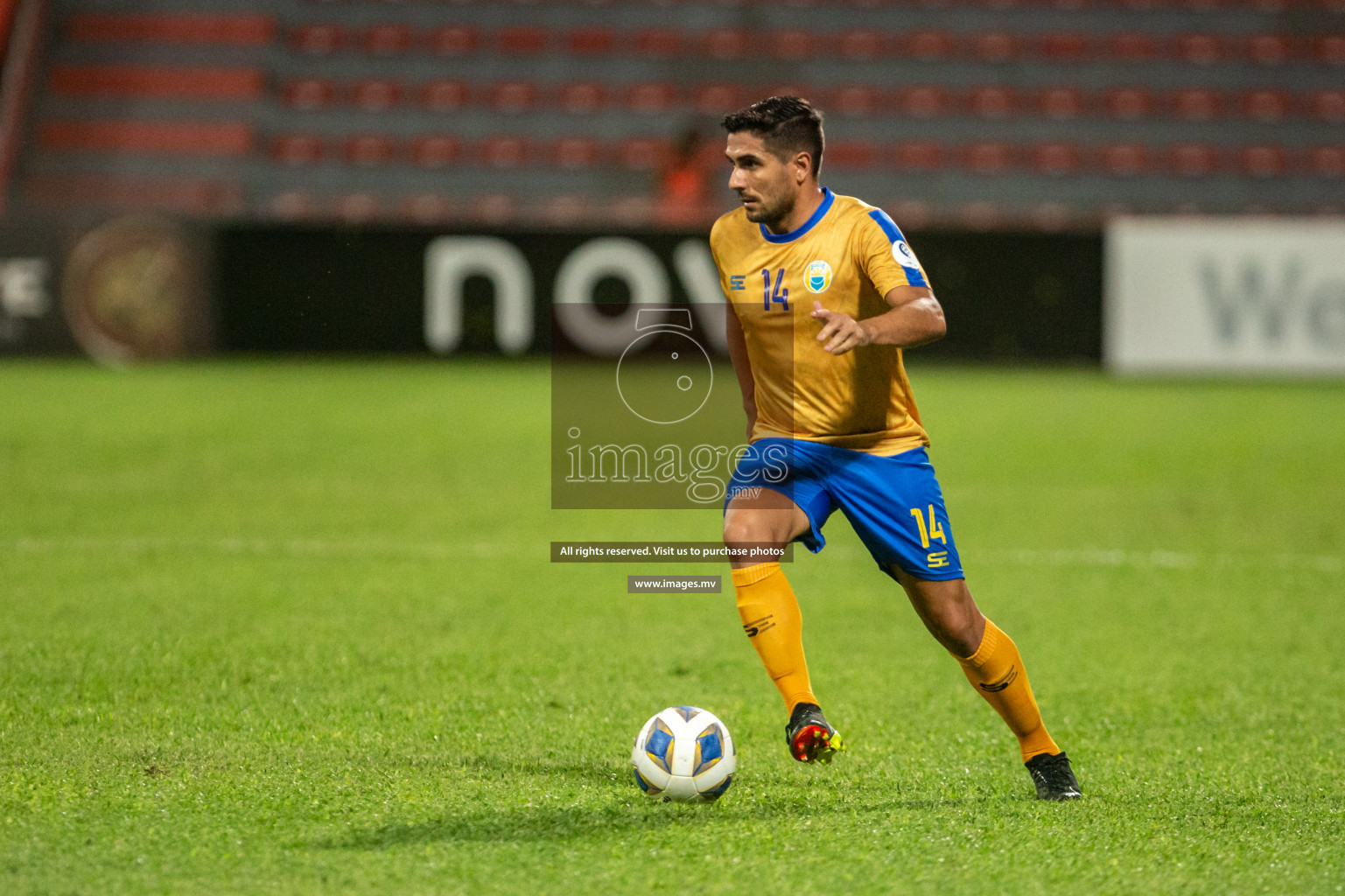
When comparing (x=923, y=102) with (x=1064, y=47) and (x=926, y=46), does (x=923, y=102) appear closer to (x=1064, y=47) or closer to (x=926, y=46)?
(x=926, y=46)

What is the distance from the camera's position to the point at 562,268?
15.8m

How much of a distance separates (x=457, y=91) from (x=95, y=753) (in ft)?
59.1

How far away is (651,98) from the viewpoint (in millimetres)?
20656

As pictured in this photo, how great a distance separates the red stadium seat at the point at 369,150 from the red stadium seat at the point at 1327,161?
Result: 12.4 metres

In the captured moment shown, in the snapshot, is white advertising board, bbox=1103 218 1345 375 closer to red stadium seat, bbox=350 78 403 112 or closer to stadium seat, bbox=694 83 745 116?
stadium seat, bbox=694 83 745 116

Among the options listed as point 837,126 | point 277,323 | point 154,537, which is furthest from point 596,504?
point 837,126

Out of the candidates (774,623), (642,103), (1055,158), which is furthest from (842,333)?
(642,103)

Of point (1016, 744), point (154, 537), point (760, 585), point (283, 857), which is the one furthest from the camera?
point (154, 537)

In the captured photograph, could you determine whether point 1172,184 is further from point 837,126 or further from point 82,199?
point 82,199

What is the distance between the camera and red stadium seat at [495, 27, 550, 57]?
21125 millimetres

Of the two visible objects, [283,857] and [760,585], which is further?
[760,585]

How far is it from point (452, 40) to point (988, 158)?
7.68 meters

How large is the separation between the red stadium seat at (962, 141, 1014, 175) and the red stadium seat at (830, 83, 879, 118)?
4.76 ft

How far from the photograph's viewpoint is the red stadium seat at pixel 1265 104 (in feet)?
67.0
